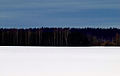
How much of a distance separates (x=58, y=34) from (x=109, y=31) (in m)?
3.26

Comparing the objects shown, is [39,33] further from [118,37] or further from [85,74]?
[85,74]

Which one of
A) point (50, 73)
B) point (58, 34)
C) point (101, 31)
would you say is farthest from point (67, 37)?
point (50, 73)

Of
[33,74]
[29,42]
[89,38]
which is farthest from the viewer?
[29,42]

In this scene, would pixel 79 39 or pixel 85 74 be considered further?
pixel 79 39

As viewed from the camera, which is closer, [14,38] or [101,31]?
[101,31]

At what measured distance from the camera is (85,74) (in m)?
6.37

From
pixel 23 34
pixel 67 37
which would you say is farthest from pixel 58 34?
pixel 23 34

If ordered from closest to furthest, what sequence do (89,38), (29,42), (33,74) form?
1. (33,74)
2. (89,38)
3. (29,42)

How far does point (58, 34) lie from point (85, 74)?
55.3 ft

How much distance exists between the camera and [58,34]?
2319 cm

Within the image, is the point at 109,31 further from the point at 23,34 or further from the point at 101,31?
the point at 23,34

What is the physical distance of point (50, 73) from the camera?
21.2 feet

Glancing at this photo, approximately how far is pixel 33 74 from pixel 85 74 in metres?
0.88

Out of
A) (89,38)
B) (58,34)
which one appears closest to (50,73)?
(89,38)
